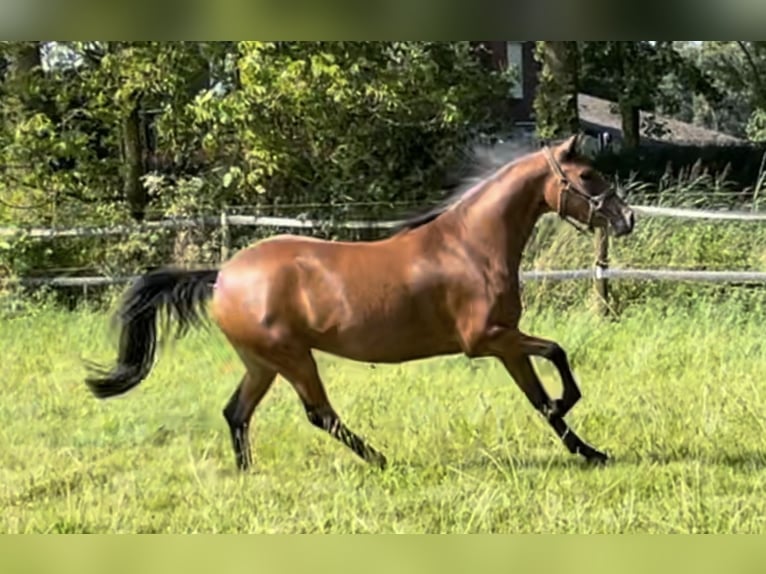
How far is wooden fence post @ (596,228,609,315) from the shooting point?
2480 mm

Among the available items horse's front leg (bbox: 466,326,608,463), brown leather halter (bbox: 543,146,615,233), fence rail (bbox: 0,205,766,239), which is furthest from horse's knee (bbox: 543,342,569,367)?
fence rail (bbox: 0,205,766,239)

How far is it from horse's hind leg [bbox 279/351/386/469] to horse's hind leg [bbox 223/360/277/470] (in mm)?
66

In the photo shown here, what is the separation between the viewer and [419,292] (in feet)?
7.52

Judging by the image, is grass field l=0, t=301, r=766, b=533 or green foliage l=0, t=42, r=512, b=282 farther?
green foliage l=0, t=42, r=512, b=282

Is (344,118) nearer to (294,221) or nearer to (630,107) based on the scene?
(294,221)

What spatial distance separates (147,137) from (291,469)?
0.89 metres

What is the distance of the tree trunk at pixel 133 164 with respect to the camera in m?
2.56

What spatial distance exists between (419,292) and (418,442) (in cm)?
35

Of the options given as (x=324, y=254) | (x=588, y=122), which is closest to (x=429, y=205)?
(x=324, y=254)

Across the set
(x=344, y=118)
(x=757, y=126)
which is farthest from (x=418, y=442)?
(x=757, y=126)

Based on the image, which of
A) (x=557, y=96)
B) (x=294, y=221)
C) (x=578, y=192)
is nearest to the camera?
(x=578, y=192)

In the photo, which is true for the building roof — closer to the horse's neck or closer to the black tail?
the horse's neck

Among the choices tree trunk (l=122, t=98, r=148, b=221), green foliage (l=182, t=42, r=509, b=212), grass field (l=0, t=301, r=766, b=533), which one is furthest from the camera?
tree trunk (l=122, t=98, r=148, b=221)

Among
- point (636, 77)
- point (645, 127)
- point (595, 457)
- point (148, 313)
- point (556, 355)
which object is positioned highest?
point (636, 77)
